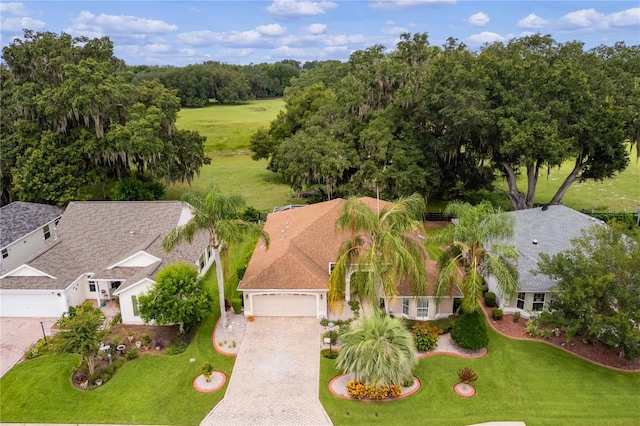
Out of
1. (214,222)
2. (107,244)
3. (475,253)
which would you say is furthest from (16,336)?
(475,253)

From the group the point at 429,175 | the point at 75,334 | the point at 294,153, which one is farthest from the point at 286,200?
the point at 75,334

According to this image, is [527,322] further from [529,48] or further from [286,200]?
[286,200]

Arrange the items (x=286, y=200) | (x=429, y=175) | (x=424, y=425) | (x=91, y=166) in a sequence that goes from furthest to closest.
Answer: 1. (x=286, y=200)
2. (x=91, y=166)
3. (x=429, y=175)
4. (x=424, y=425)

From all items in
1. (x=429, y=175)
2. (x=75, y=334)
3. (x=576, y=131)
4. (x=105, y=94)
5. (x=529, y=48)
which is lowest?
(x=75, y=334)

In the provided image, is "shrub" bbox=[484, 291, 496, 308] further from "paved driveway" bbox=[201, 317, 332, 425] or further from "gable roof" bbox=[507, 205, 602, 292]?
"paved driveway" bbox=[201, 317, 332, 425]

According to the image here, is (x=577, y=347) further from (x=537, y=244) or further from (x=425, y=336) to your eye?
(x=425, y=336)

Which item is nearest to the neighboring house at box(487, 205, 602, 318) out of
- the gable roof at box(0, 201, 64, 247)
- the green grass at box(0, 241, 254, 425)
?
the green grass at box(0, 241, 254, 425)
